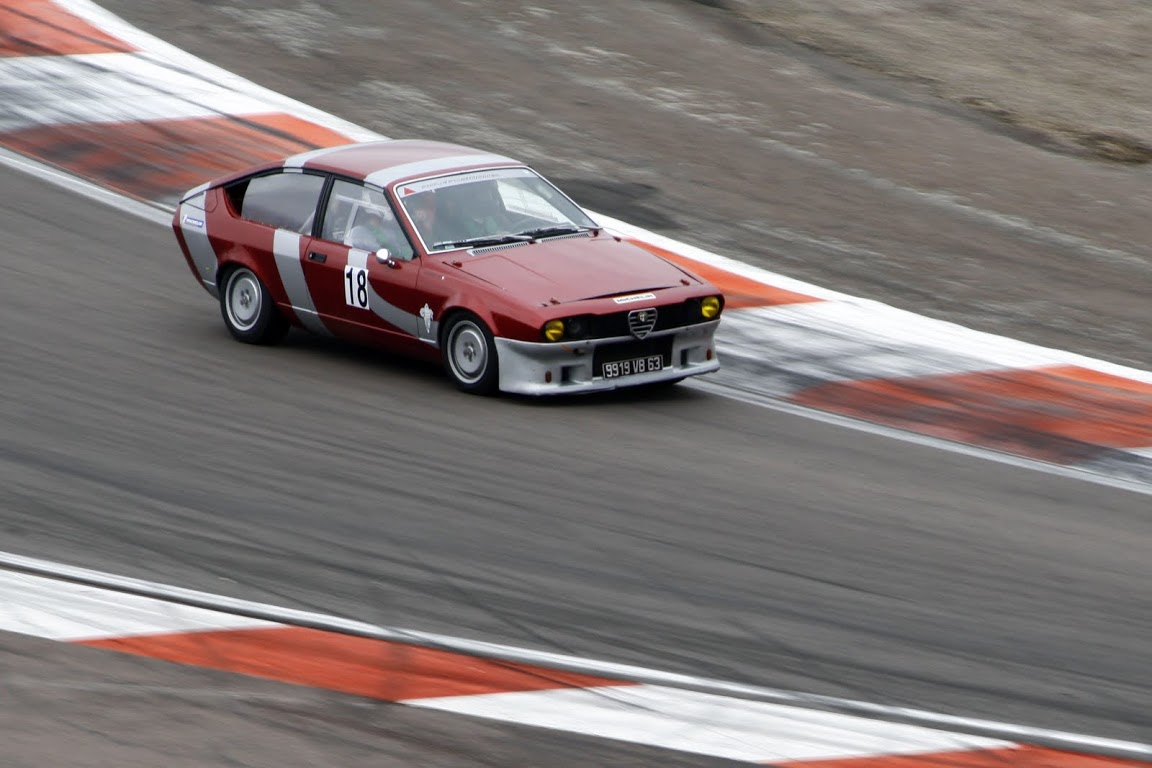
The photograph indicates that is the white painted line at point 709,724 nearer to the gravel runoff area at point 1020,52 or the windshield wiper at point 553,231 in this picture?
the windshield wiper at point 553,231

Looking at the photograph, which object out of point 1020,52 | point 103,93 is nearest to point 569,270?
point 103,93

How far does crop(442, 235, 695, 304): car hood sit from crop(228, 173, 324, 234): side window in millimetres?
1301

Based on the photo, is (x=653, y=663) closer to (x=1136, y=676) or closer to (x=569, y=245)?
(x=1136, y=676)

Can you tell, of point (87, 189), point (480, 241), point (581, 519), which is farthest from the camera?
point (87, 189)

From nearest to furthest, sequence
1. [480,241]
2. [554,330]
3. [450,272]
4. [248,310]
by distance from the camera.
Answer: [554,330] < [450,272] < [480,241] < [248,310]

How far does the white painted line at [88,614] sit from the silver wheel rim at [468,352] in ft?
11.1

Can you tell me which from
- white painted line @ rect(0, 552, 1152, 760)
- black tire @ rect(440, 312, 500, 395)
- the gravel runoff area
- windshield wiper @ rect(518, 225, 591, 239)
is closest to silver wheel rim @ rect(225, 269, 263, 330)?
black tire @ rect(440, 312, 500, 395)

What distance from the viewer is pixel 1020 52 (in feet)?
59.9

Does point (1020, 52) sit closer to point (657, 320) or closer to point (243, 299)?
point (657, 320)

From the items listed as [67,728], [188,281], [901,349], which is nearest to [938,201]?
[901,349]

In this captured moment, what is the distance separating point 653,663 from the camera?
20.5 feet

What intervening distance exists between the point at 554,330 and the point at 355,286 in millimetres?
1516

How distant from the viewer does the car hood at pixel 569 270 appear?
9.65 metres

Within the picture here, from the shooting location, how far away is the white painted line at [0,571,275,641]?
6.35 meters
